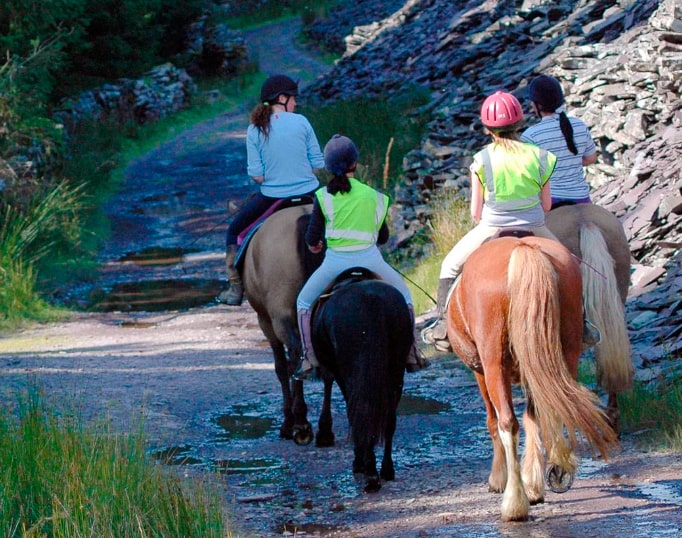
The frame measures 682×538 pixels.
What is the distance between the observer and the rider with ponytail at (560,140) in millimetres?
8398

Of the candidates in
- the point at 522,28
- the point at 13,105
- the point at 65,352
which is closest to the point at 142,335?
the point at 65,352

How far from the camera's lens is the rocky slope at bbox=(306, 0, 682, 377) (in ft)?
36.2

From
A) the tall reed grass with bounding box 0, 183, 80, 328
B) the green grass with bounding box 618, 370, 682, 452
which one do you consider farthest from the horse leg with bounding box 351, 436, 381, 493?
the tall reed grass with bounding box 0, 183, 80, 328

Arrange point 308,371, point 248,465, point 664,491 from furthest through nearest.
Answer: point 248,465 < point 308,371 < point 664,491

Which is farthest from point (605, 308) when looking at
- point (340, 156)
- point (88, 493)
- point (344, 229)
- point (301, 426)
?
point (88, 493)

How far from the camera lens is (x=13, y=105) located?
1794 centimetres

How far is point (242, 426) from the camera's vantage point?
9414 mm

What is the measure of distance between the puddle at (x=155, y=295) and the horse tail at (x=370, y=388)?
930 centimetres

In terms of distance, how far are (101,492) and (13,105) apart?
13.3m

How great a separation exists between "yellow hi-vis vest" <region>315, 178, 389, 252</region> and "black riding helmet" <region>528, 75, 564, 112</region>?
64.1 inches

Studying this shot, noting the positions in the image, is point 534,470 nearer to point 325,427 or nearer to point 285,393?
point 325,427

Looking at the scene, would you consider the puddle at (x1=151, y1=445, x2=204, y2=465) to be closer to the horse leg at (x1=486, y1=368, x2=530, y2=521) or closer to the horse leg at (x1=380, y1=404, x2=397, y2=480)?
the horse leg at (x1=380, y1=404, x2=397, y2=480)

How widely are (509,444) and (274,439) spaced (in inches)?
122

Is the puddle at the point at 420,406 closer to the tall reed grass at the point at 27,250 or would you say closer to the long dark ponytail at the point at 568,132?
the long dark ponytail at the point at 568,132
